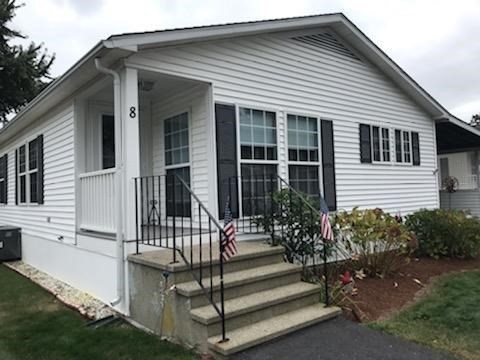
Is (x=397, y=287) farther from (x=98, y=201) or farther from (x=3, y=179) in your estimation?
(x=3, y=179)

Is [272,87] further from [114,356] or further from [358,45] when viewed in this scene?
[114,356]

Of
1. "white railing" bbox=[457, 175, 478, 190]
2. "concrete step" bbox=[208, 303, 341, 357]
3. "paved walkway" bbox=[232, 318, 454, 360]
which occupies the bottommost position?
"paved walkway" bbox=[232, 318, 454, 360]

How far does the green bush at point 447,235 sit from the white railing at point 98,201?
608 centimetres

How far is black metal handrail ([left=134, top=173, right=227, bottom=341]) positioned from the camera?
3.89 metres

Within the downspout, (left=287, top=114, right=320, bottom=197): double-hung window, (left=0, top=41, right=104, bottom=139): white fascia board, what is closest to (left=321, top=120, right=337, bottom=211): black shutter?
(left=287, top=114, right=320, bottom=197): double-hung window

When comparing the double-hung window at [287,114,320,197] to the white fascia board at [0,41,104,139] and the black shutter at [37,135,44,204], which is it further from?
the black shutter at [37,135,44,204]

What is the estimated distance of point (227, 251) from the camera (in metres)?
3.76

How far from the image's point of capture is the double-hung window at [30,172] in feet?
26.7

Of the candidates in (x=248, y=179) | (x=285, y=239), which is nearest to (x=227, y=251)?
(x=285, y=239)

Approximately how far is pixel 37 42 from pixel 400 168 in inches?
780

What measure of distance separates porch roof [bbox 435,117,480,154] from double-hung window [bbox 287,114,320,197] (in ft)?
16.7

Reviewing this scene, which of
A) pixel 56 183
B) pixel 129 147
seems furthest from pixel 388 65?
pixel 56 183

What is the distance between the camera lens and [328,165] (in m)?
7.32

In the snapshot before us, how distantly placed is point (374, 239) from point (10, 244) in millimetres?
8385
